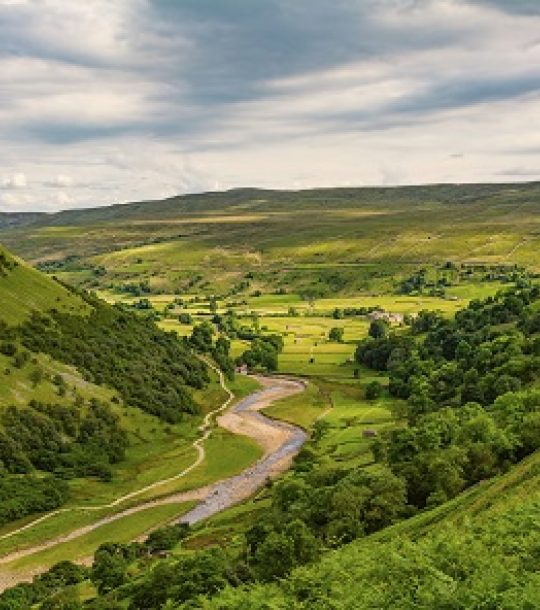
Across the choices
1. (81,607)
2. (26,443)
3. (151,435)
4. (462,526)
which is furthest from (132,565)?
(151,435)

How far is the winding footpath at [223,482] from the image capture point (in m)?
119

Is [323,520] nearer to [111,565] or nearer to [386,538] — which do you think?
[386,538]

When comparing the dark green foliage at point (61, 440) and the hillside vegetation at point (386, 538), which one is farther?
the dark green foliage at point (61, 440)

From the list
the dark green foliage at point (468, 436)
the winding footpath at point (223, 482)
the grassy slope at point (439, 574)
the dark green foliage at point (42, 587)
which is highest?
the grassy slope at point (439, 574)

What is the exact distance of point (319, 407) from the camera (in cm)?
19462

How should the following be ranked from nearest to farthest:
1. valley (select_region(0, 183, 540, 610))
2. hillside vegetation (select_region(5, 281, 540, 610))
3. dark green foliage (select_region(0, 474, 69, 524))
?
hillside vegetation (select_region(5, 281, 540, 610)) < valley (select_region(0, 183, 540, 610)) < dark green foliage (select_region(0, 474, 69, 524))

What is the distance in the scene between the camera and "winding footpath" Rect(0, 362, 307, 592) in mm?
119312

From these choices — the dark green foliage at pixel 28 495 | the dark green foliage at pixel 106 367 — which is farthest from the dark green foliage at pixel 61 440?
the dark green foliage at pixel 106 367

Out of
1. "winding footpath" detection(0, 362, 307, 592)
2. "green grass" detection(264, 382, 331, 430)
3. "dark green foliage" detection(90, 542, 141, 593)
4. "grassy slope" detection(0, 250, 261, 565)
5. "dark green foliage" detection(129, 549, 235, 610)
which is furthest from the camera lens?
"green grass" detection(264, 382, 331, 430)

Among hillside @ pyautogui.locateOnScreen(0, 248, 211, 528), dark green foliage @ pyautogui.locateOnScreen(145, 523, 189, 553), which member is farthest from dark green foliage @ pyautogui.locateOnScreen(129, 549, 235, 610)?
hillside @ pyautogui.locateOnScreen(0, 248, 211, 528)

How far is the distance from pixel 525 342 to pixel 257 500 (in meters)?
72.8

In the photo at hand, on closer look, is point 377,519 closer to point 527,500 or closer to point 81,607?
point 527,500

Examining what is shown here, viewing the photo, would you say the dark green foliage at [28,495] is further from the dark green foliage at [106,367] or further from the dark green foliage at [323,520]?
the dark green foliage at [323,520]

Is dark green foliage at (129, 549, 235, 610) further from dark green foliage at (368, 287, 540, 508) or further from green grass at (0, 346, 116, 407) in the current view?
green grass at (0, 346, 116, 407)
